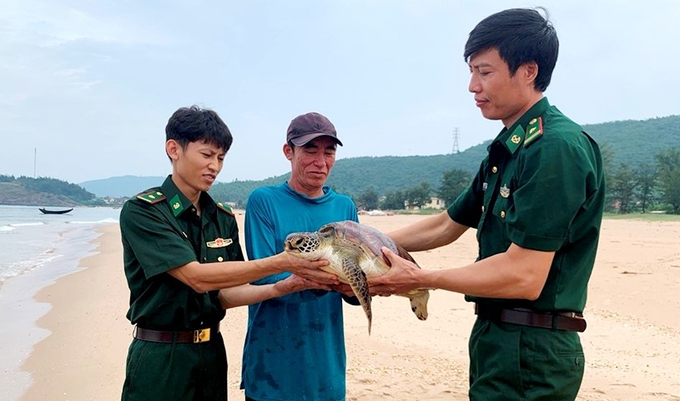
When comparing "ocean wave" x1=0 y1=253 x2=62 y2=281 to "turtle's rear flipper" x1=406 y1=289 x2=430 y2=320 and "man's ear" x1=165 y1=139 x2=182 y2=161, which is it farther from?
"turtle's rear flipper" x1=406 y1=289 x2=430 y2=320

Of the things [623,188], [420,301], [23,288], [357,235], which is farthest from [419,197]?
[357,235]

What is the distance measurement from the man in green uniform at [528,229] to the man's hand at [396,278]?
1 cm

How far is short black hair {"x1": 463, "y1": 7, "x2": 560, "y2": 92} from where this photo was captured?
2.43 meters

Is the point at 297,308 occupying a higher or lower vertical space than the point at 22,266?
higher

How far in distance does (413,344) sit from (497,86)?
5.22m

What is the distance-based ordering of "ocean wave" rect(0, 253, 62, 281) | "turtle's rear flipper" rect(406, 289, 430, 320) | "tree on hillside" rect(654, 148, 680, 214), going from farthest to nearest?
"tree on hillside" rect(654, 148, 680, 214) → "ocean wave" rect(0, 253, 62, 281) → "turtle's rear flipper" rect(406, 289, 430, 320)

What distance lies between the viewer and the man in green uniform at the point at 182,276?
278cm

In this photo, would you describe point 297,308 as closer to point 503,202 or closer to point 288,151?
point 288,151

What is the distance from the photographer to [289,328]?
118 inches

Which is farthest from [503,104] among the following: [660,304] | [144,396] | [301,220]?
[660,304]

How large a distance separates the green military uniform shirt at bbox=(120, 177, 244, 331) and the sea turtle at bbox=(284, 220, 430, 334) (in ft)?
2.06

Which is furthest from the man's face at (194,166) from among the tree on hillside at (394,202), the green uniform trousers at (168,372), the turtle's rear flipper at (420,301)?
the tree on hillside at (394,202)

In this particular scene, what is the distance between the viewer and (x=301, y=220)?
313 centimetres

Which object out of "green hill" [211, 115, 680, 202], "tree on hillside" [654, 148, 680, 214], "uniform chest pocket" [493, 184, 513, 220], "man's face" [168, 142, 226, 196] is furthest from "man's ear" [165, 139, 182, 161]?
"green hill" [211, 115, 680, 202]
